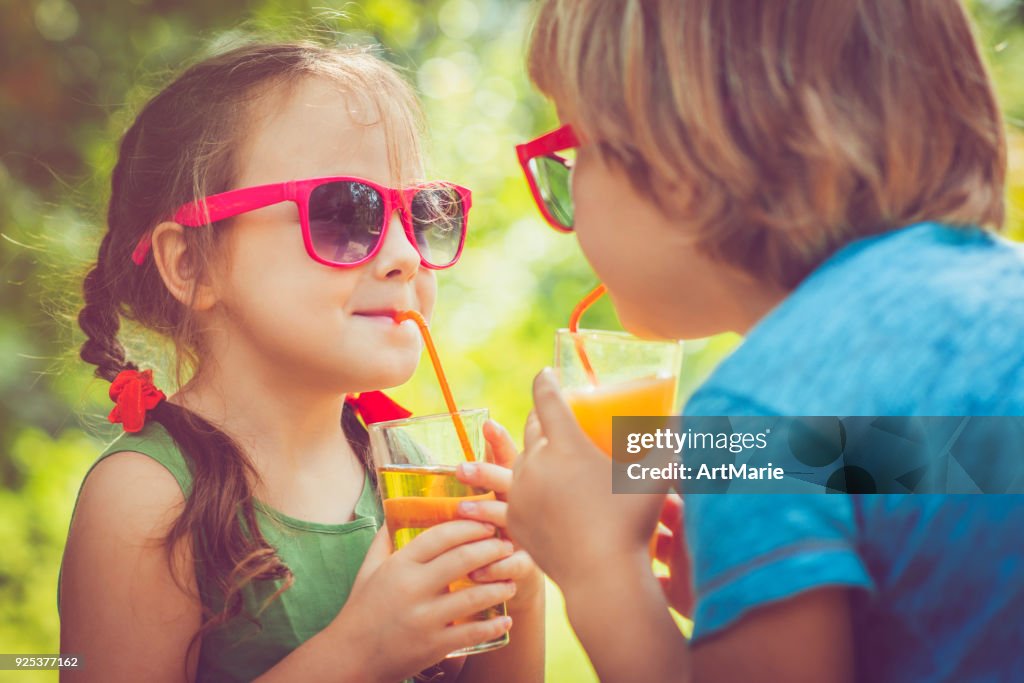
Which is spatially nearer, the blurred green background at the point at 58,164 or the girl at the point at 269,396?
the girl at the point at 269,396

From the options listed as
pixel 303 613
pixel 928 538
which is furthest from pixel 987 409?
pixel 303 613

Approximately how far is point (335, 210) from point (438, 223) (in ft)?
0.79

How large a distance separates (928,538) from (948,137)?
507 millimetres

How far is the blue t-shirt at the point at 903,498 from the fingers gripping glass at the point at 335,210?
85 cm

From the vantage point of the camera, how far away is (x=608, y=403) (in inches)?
58.8

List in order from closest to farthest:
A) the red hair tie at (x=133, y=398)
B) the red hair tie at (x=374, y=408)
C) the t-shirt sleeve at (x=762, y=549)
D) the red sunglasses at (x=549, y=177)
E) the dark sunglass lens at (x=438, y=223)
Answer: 1. the t-shirt sleeve at (x=762, y=549)
2. the red sunglasses at (x=549, y=177)
3. the red hair tie at (x=133, y=398)
4. the dark sunglass lens at (x=438, y=223)
5. the red hair tie at (x=374, y=408)

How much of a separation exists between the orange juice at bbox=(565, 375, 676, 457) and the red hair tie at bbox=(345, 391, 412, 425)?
0.59 meters

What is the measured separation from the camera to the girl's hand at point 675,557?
149 cm

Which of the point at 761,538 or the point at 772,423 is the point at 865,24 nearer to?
the point at 772,423

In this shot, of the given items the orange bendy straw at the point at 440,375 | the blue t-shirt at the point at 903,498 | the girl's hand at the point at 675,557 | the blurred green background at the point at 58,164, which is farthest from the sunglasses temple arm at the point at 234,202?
the blurred green background at the point at 58,164

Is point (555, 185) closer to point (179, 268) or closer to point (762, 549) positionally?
point (179, 268)

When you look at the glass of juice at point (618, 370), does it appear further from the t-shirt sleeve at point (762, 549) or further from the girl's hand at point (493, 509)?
the t-shirt sleeve at point (762, 549)

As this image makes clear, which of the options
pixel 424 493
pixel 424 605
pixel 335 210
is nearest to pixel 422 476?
pixel 424 493

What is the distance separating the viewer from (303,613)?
1708 mm
